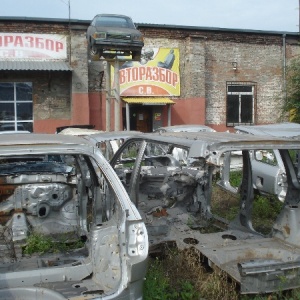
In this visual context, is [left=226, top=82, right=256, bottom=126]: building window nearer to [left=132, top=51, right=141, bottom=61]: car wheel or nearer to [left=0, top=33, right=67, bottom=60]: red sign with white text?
[left=132, top=51, right=141, bottom=61]: car wheel

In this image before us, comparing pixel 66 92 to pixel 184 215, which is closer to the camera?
pixel 184 215

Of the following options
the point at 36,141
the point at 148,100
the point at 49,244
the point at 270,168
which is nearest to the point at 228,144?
the point at 36,141

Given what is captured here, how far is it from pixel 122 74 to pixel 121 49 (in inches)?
198

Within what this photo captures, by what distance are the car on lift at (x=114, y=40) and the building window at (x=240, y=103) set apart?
748cm

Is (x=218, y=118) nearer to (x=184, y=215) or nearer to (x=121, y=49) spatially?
(x=121, y=49)

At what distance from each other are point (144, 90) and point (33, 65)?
4.78 metres

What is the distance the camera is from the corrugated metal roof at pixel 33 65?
17.0 meters

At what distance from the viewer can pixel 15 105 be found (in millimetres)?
18281

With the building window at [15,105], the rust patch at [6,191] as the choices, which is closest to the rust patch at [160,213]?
the rust patch at [6,191]

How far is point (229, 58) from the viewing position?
807 inches

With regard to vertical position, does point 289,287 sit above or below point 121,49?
below

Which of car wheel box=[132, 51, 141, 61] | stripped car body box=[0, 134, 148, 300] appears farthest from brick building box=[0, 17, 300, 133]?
stripped car body box=[0, 134, 148, 300]

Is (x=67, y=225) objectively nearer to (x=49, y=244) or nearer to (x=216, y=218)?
(x=49, y=244)

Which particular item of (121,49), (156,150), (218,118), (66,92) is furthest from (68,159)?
(218,118)
